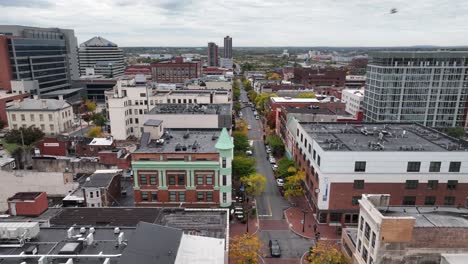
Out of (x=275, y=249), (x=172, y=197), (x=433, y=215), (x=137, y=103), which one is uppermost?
(x=137, y=103)

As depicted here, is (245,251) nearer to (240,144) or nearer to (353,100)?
(240,144)

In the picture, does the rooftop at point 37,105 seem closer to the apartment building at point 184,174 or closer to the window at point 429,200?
the apartment building at point 184,174

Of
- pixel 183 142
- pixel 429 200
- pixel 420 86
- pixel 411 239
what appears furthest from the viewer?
pixel 420 86

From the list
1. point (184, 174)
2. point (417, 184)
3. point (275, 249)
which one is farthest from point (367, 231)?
point (184, 174)

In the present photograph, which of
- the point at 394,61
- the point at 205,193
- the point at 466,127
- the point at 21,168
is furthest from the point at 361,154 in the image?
the point at 466,127

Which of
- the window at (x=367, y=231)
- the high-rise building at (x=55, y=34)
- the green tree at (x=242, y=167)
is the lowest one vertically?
the green tree at (x=242, y=167)

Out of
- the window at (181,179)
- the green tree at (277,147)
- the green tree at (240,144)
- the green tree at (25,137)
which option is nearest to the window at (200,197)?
the window at (181,179)

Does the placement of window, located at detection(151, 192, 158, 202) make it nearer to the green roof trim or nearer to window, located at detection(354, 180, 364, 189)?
the green roof trim
